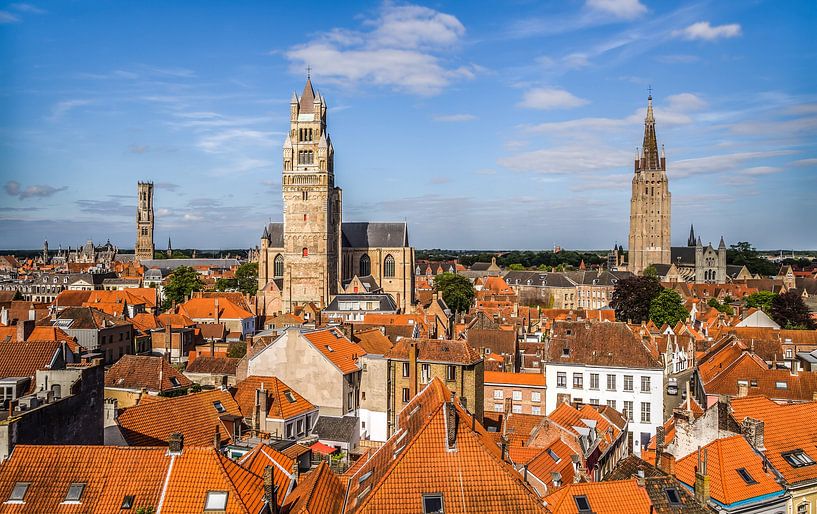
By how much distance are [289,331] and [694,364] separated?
32.3 m

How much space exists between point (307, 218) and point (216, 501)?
95484mm

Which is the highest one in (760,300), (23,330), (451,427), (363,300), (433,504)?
(451,427)

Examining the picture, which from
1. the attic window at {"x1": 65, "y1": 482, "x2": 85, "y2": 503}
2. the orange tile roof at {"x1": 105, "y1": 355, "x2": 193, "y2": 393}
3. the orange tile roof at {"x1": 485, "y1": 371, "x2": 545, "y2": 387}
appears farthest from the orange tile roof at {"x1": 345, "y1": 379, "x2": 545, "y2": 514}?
the orange tile roof at {"x1": 485, "y1": 371, "x2": 545, "y2": 387}

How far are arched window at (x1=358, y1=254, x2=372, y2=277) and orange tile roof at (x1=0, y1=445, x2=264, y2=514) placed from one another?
10428 cm

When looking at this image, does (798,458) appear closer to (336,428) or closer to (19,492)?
(336,428)

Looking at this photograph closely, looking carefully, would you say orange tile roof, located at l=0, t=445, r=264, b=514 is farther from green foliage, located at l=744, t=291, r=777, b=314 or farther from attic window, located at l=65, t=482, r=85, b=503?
green foliage, located at l=744, t=291, r=777, b=314

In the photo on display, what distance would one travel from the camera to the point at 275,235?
122250 mm

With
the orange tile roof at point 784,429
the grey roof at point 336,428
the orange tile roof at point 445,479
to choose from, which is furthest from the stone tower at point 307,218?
the orange tile roof at point 445,479

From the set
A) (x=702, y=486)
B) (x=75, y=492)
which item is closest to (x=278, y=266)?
(x=75, y=492)

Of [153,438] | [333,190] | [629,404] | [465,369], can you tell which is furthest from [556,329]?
[333,190]

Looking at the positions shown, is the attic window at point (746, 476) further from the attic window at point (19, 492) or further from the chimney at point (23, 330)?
the chimney at point (23, 330)

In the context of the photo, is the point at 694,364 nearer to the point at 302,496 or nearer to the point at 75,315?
the point at 302,496

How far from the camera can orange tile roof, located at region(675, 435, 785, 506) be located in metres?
24.5

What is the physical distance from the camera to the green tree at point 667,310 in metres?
90.0
